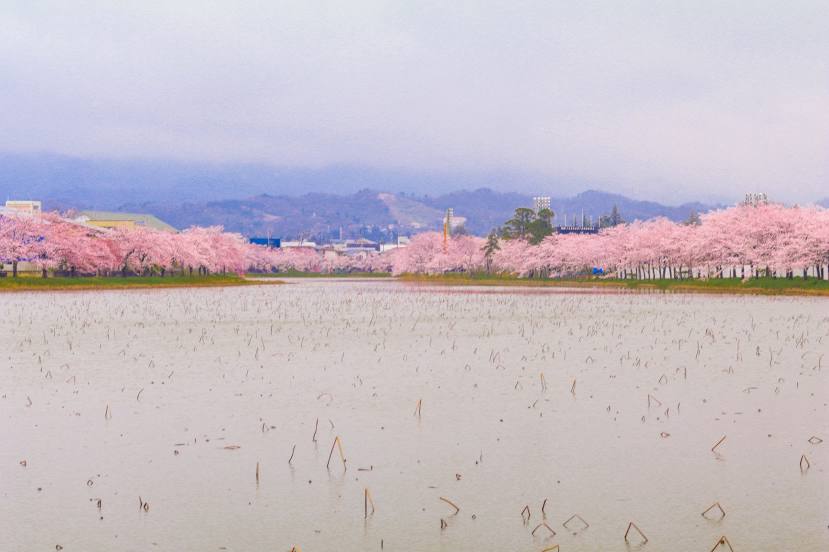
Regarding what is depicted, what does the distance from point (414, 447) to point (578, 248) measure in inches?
3953

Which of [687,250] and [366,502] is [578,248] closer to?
[687,250]

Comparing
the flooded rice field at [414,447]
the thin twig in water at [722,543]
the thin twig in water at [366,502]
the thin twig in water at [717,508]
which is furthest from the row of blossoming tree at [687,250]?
the thin twig in water at [366,502]

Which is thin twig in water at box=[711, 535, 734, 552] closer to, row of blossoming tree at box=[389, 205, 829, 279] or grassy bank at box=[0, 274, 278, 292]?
row of blossoming tree at box=[389, 205, 829, 279]

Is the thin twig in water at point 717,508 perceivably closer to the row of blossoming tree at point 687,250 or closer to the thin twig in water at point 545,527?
the thin twig in water at point 545,527

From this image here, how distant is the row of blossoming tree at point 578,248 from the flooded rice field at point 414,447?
175ft

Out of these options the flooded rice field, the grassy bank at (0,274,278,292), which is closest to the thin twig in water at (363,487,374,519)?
the flooded rice field

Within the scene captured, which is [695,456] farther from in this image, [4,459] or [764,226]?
[764,226]

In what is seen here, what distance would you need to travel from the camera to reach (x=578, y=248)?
10900cm

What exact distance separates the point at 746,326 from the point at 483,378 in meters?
17.5

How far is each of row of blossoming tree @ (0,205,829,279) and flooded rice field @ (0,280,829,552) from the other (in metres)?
53.3

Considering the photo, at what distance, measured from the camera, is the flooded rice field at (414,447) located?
799 cm

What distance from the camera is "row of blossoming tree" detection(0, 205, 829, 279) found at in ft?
239

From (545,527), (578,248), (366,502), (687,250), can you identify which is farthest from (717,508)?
(578,248)

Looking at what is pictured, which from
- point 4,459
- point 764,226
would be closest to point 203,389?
point 4,459
